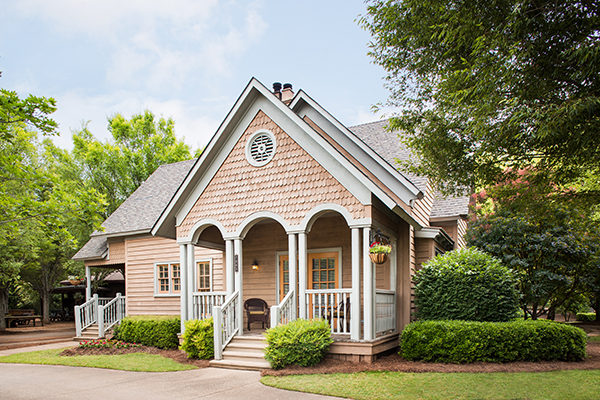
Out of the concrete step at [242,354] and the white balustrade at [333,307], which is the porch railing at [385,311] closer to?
the white balustrade at [333,307]

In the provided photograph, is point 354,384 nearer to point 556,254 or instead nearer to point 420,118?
point 420,118

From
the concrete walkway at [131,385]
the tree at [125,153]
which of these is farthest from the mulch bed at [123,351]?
the tree at [125,153]

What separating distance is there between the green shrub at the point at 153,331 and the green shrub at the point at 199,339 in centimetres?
271

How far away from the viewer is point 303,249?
10320 mm

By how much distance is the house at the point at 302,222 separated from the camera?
9.95m

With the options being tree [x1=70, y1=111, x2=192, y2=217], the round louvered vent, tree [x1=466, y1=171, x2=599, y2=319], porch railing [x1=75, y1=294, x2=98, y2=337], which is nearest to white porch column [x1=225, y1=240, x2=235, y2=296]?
the round louvered vent

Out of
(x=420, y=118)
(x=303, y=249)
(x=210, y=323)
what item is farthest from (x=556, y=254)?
(x=210, y=323)

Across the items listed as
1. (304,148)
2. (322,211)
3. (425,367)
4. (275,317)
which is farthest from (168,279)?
(425,367)

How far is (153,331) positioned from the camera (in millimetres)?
13719

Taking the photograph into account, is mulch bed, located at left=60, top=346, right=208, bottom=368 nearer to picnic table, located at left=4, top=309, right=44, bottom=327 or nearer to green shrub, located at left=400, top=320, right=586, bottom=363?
green shrub, located at left=400, top=320, right=586, bottom=363

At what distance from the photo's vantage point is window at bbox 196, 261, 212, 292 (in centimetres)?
1565

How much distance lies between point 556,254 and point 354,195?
10233mm

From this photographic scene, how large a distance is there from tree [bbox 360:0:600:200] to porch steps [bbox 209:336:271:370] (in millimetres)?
5510

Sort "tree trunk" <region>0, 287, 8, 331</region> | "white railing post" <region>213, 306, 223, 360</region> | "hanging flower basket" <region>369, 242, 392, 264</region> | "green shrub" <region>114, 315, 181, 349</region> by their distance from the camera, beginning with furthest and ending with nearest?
"tree trunk" <region>0, 287, 8, 331</region> < "green shrub" <region>114, 315, 181, 349</region> < "white railing post" <region>213, 306, 223, 360</region> < "hanging flower basket" <region>369, 242, 392, 264</region>
